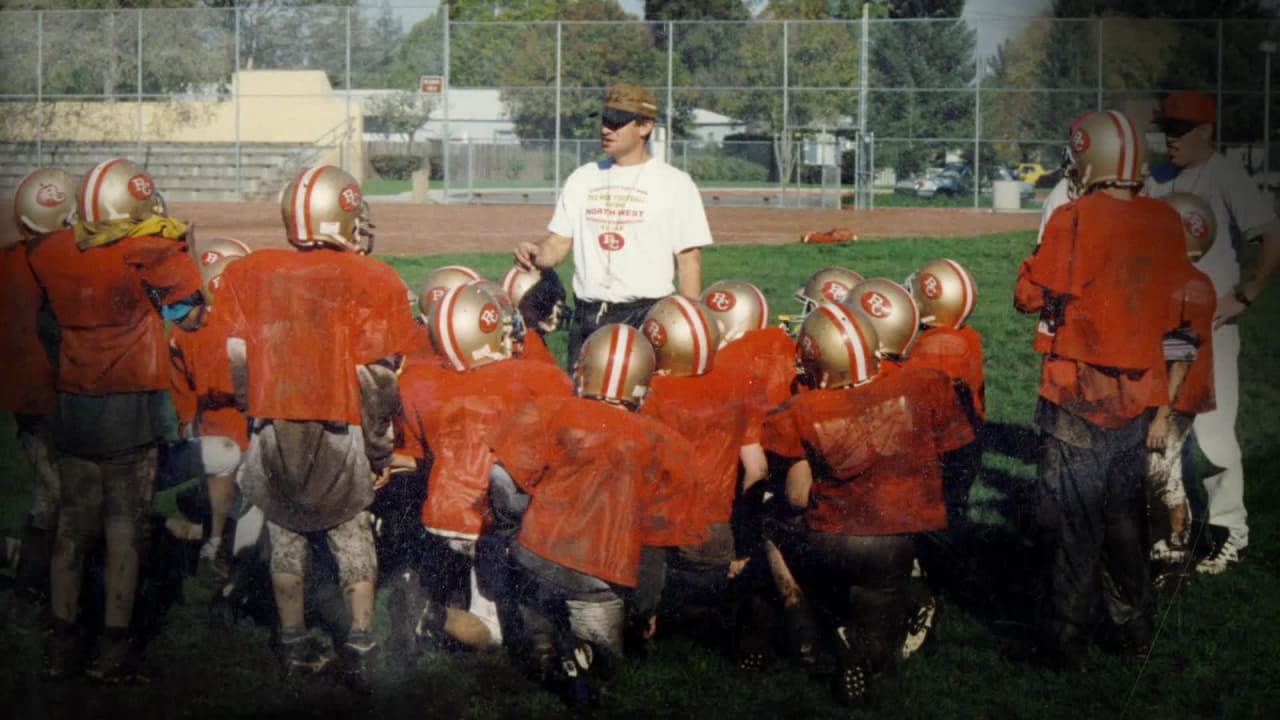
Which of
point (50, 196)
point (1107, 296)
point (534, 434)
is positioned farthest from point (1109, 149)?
point (50, 196)

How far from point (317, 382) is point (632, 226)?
Answer: 1609 mm

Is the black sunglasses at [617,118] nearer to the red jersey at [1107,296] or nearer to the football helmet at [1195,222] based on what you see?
the red jersey at [1107,296]

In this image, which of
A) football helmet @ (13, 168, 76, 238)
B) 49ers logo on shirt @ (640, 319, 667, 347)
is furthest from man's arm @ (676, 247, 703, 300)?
football helmet @ (13, 168, 76, 238)

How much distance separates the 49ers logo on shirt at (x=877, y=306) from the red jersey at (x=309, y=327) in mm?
1616

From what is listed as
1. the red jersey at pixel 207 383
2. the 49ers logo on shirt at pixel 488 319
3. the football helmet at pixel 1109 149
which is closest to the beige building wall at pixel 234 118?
the red jersey at pixel 207 383

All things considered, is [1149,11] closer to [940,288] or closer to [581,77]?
[940,288]

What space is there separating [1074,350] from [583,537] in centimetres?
164

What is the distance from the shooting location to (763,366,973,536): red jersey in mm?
4137

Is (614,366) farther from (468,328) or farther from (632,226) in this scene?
(632,226)

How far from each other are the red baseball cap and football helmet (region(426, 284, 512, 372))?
2562mm

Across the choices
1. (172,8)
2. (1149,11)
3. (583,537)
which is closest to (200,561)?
(583,537)

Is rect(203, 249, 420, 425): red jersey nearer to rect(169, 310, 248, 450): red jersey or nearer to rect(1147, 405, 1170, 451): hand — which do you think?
rect(169, 310, 248, 450): red jersey

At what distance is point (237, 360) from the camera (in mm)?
4211

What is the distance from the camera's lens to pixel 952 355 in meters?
5.14
